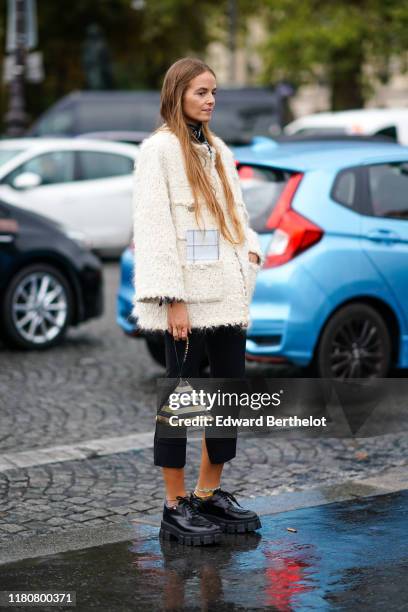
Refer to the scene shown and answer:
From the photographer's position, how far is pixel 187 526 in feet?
17.3

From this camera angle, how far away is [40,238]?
10.9 metres

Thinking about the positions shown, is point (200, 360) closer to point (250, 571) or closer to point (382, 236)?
point (250, 571)

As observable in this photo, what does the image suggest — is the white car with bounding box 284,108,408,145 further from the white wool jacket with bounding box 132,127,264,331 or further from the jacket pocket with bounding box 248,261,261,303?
the white wool jacket with bounding box 132,127,264,331

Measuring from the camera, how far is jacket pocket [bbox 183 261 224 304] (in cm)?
520

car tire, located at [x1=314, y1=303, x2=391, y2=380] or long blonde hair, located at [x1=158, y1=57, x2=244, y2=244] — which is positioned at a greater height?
long blonde hair, located at [x1=158, y1=57, x2=244, y2=244]

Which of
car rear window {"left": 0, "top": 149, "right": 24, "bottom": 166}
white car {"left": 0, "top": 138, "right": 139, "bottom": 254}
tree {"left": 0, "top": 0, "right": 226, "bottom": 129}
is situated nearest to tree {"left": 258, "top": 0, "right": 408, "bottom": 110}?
tree {"left": 0, "top": 0, "right": 226, "bottom": 129}

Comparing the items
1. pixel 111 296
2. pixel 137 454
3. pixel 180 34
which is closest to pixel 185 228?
pixel 137 454

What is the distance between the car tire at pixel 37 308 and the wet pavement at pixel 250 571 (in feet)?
17.2

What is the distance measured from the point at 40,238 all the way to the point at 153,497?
502 centimetres

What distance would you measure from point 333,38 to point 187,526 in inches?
1046

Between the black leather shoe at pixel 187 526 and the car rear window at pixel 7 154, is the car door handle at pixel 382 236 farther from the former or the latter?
the car rear window at pixel 7 154

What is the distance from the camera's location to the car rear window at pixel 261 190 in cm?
834

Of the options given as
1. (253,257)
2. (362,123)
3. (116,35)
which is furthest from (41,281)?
(116,35)

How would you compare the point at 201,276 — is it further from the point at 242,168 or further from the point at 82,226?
the point at 82,226
